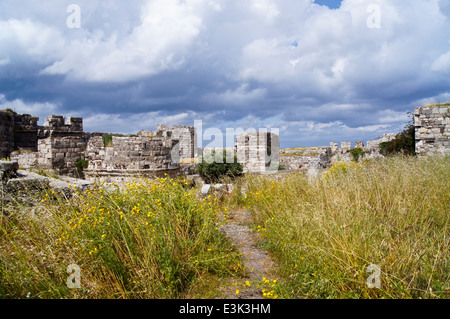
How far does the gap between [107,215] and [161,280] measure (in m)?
1.30

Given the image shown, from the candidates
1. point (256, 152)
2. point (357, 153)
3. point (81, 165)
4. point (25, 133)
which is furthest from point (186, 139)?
point (357, 153)

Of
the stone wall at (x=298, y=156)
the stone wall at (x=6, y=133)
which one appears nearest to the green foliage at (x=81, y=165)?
the stone wall at (x=6, y=133)

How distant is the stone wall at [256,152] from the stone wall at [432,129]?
7.03 m

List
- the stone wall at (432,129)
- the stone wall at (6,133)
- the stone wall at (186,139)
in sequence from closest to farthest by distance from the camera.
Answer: the stone wall at (432,129), the stone wall at (6,133), the stone wall at (186,139)

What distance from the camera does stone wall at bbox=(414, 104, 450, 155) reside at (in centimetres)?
1233

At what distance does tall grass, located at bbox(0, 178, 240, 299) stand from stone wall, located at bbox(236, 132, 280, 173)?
12.0 metres

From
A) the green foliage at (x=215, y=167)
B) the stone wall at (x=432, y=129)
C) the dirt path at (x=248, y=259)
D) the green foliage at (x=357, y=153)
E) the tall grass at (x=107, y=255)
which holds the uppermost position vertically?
the stone wall at (x=432, y=129)

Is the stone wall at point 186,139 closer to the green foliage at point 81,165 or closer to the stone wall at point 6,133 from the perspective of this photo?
the stone wall at point 6,133

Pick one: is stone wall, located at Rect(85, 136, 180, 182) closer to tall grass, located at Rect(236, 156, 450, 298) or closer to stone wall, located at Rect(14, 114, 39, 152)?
stone wall, located at Rect(14, 114, 39, 152)

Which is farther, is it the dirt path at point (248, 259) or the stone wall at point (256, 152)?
the stone wall at point (256, 152)

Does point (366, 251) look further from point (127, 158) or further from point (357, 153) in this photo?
point (357, 153)

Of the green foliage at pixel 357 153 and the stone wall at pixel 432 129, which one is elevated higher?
the stone wall at pixel 432 129

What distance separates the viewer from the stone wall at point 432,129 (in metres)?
12.3
